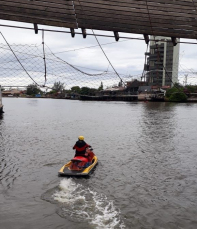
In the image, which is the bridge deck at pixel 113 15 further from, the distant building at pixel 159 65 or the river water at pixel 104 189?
the river water at pixel 104 189

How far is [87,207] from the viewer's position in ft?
42.3

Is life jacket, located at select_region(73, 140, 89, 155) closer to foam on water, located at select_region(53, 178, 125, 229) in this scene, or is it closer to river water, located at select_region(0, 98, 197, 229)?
river water, located at select_region(0, 98, 197, 229)

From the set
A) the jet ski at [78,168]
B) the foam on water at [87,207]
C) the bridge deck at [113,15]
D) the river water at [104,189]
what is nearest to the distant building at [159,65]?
the bridge deck at [113,15]

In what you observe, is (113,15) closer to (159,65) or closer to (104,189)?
(104,189)

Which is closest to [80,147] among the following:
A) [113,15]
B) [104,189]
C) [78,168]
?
[78,168]

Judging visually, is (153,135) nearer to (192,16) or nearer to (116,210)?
(116,210)

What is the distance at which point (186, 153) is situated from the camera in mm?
25938

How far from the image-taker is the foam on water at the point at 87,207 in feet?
38.1

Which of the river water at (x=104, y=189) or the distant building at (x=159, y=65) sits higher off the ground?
the distant building at (x=159, y=65)

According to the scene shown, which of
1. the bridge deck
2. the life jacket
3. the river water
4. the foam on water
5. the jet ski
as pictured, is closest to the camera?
the bridge deck

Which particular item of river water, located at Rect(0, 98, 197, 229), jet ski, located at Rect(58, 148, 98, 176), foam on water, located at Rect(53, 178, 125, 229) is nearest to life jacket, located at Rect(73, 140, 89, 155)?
jet ski, located at Rect(58, 148, 98, 176)

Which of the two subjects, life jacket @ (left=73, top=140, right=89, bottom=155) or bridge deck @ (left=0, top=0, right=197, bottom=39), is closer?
bridge deck @ (left=0, top=0, right=197, bottom=39)

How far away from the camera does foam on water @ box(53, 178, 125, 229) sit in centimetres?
1160

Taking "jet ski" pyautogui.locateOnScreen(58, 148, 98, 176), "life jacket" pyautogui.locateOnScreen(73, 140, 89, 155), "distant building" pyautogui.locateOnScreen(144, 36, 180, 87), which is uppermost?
"distant building" pyautogui.locateOnScreen(144, 36, 180, 87)
